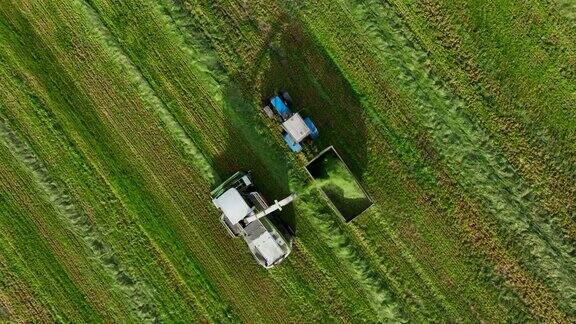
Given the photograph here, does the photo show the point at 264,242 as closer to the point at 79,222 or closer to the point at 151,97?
the point at 151,97

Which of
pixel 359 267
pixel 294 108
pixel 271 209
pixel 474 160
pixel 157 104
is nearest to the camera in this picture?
pixel 271 209

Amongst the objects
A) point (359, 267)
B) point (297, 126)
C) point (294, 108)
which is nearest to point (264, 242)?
point (359, 267)

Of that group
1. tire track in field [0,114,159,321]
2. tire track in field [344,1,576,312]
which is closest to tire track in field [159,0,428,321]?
tire track in field [344,1,576,312]

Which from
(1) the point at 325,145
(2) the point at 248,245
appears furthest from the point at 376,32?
(2) the point at 248,245

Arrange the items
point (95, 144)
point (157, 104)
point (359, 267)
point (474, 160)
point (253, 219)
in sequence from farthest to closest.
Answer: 1. point (95, 144)
2. point (157, 104)
3. point (359, 267)
4. point (474, 160)
5. point (253, 219)

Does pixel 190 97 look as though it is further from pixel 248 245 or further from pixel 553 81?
pixel 553 81

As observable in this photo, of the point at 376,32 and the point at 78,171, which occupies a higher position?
the point at 78,171

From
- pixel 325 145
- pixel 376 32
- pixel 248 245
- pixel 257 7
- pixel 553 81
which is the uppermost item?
pixel 257 7
